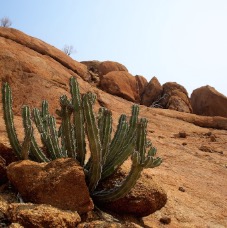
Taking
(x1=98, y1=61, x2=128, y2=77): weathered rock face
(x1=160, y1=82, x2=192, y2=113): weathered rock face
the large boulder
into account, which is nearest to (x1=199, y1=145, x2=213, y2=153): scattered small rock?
the large boulder

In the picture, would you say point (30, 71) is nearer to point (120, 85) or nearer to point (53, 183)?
point (120, 85)

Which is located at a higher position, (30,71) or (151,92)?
(151,92)

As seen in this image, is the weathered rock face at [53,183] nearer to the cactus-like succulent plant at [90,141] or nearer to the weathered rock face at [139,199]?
the cactus-like succulent plant at [90,141]

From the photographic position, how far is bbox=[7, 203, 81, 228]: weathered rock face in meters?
3.28

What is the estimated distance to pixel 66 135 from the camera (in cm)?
484

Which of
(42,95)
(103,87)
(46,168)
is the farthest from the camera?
(103,87)

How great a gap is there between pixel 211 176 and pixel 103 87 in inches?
413

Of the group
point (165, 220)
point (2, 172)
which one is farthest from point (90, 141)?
point (165, 220)

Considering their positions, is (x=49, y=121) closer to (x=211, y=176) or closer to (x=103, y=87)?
(x=211, y=176)

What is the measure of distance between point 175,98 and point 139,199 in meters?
17.4

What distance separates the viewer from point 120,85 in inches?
742

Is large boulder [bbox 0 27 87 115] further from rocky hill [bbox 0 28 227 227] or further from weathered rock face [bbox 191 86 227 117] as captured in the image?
weathered rock face [bbox 191 86 227 117]

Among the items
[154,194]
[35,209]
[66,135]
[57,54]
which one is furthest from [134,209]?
[57,54]

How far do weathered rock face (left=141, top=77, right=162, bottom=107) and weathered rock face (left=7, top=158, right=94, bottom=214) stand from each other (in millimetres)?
18292
